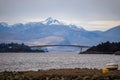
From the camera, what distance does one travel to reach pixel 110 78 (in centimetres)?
3394

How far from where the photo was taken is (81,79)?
110 feet

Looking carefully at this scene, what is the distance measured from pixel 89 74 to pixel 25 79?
5497 millimetres

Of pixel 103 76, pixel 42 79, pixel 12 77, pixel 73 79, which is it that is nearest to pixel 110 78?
pixel 103 76

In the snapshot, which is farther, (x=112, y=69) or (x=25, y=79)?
(x=112, y=69)

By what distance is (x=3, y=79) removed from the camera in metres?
36.1

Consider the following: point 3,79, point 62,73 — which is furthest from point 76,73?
point 3,79

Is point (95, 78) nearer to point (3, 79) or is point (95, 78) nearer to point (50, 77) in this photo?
point (50, 77)

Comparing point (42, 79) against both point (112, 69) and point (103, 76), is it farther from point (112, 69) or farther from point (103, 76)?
point (112, 69)

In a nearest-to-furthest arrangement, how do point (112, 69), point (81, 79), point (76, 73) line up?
1. point (81, 79)
2. point (76, 73)
3. point (112, 69)

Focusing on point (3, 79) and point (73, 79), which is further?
point (3, 79)

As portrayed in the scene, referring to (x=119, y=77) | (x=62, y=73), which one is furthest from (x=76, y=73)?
(x=119, y=77)

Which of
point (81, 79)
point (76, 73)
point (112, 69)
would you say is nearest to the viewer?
point (81, 79)

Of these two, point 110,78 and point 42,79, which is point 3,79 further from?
point 110,78

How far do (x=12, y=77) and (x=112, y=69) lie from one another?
966 cm
